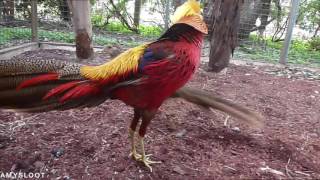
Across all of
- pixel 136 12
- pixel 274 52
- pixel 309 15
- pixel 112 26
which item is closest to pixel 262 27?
pixel 274 52

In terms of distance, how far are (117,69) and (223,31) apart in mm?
3199

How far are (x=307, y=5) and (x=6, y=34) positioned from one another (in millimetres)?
7401

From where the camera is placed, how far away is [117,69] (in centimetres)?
240

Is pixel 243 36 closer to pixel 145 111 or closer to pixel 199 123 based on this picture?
pixel 199 123

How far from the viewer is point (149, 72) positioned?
230cm

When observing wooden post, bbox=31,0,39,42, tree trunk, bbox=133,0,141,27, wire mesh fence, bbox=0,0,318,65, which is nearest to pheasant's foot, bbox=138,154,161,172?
wire mesh fence, bbox=0,0,318,65

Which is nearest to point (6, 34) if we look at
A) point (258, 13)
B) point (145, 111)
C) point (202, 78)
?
point (202, 78)

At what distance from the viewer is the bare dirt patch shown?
2.71 metres

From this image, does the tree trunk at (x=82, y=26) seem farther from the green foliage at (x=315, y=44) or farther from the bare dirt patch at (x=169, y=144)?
the green foliage at (x=315, y=44)

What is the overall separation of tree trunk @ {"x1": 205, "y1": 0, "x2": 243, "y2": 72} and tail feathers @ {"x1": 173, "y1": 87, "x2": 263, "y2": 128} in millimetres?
2611

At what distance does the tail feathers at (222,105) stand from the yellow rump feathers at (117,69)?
1.91 feet

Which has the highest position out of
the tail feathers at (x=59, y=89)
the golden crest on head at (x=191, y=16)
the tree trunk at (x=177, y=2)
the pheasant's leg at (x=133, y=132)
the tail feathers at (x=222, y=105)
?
the tree trunk at (x=177, y=2)

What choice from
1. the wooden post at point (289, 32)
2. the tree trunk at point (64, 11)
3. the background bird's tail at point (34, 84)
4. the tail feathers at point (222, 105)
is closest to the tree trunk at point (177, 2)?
the wooden post at point (289, 32)

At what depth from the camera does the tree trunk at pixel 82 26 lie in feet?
15.3
